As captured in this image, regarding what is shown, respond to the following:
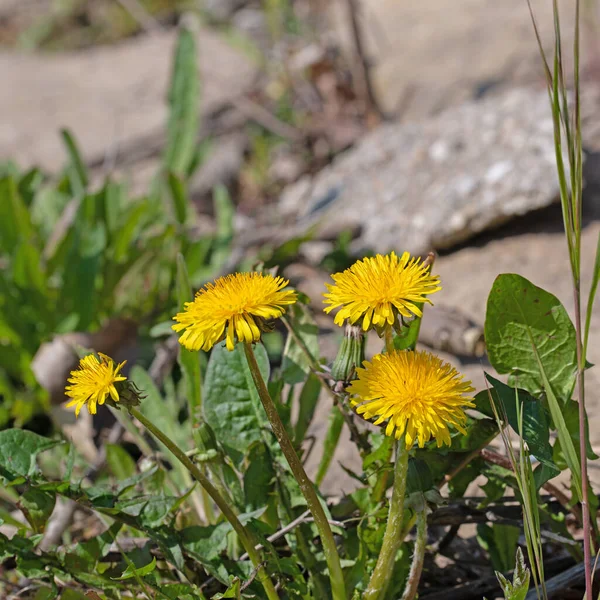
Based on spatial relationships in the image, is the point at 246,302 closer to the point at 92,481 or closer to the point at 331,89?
the point at 92,481

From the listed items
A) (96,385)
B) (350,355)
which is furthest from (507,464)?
(96,385)

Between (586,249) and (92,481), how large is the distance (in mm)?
1637

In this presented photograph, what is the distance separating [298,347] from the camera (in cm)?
144

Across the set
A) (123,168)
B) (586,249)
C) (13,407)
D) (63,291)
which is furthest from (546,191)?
(123,168)

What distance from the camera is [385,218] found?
2922 millimetres

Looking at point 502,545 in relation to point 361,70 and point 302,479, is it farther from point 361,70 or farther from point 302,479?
point 361,70

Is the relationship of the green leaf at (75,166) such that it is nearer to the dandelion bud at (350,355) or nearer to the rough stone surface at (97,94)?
the rough stone surface at (97,94)

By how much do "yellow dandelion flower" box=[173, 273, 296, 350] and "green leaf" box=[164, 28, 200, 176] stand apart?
231cm

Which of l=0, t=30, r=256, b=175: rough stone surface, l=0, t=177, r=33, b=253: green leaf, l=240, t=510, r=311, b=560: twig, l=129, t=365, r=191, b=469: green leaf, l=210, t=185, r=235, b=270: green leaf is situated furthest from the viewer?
l=0, t=30, r=256, b=175: rough stone surface

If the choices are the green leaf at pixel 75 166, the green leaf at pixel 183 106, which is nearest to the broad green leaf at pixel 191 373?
the green leaf at pixel 75 166

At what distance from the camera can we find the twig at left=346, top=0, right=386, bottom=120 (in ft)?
11.9

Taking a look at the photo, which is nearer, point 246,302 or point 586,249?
point 246,302

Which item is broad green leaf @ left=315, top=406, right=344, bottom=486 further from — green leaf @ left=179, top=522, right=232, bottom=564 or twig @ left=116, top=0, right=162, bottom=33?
twig @ left=116, top=0, right=162, bottom=33

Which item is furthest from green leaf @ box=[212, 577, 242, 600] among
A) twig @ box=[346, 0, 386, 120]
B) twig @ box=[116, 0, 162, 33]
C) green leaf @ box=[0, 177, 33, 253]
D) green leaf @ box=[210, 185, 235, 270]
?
twig @ box=[116, 0, 162, 33]
